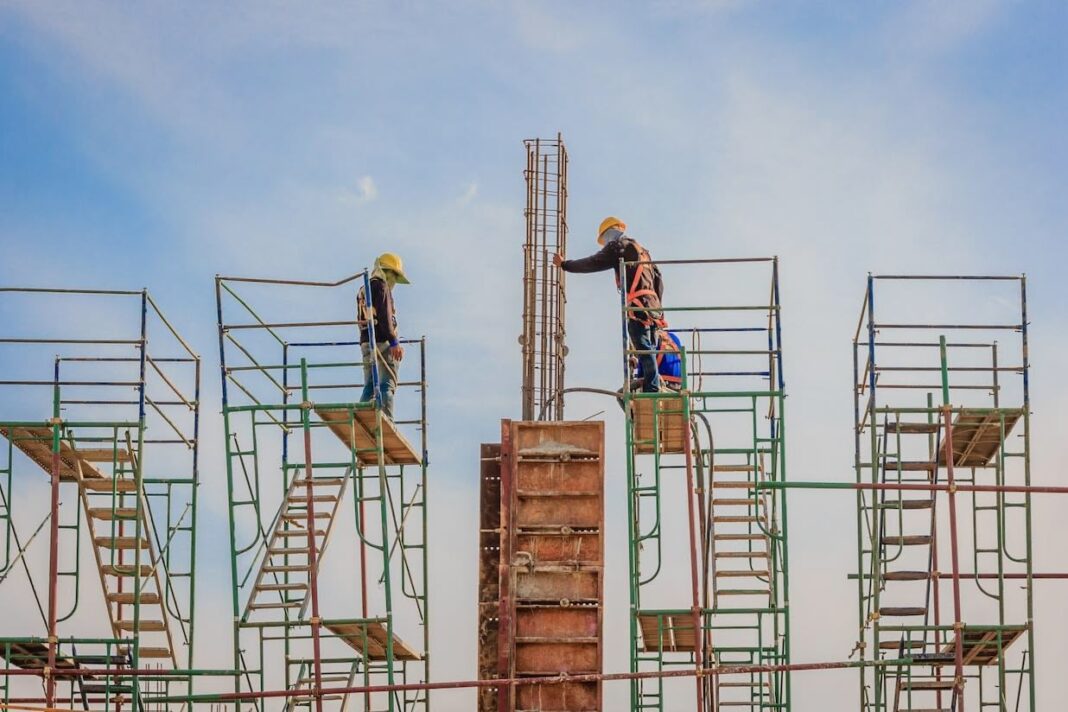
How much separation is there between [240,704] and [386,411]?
4.26 metres

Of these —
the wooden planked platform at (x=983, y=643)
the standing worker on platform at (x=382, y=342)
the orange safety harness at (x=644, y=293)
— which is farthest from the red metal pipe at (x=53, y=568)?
the wooden planked platform at (x=983, y=643)

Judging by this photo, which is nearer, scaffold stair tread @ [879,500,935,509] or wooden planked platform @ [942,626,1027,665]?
wooden planked platform @ [942,626,1027,665]

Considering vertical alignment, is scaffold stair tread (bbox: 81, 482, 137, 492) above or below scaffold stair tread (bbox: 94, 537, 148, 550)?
above

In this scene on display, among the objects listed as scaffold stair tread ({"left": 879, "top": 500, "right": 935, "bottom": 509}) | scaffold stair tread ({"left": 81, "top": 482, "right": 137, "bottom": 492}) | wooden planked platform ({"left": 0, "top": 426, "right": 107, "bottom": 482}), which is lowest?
scaffold stair tread ({"left": 879, "top": 500, "right": 935, "bottom": 509})

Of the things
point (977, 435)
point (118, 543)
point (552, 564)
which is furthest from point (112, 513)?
point (977, 435)

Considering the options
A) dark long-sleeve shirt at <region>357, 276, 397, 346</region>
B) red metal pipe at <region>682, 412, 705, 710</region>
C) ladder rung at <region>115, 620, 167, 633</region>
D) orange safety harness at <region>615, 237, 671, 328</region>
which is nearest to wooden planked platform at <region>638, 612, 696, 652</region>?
red metal pipe at <region>682, 412, 705, 710</region>

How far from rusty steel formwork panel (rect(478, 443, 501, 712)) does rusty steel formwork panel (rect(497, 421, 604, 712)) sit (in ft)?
1.42

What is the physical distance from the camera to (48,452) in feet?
88.2

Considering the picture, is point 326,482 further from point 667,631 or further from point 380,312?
point 667,631

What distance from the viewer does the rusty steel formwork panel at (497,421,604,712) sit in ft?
85.4

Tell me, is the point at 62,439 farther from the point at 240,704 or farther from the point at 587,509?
the point at 587,509

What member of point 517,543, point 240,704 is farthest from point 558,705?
point 240,704

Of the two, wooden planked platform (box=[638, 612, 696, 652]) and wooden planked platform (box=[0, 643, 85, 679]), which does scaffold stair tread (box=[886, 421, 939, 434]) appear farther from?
wooden planked platform (box=[0, 643, 85, 679])

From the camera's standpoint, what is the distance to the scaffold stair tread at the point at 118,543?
26.9 m
